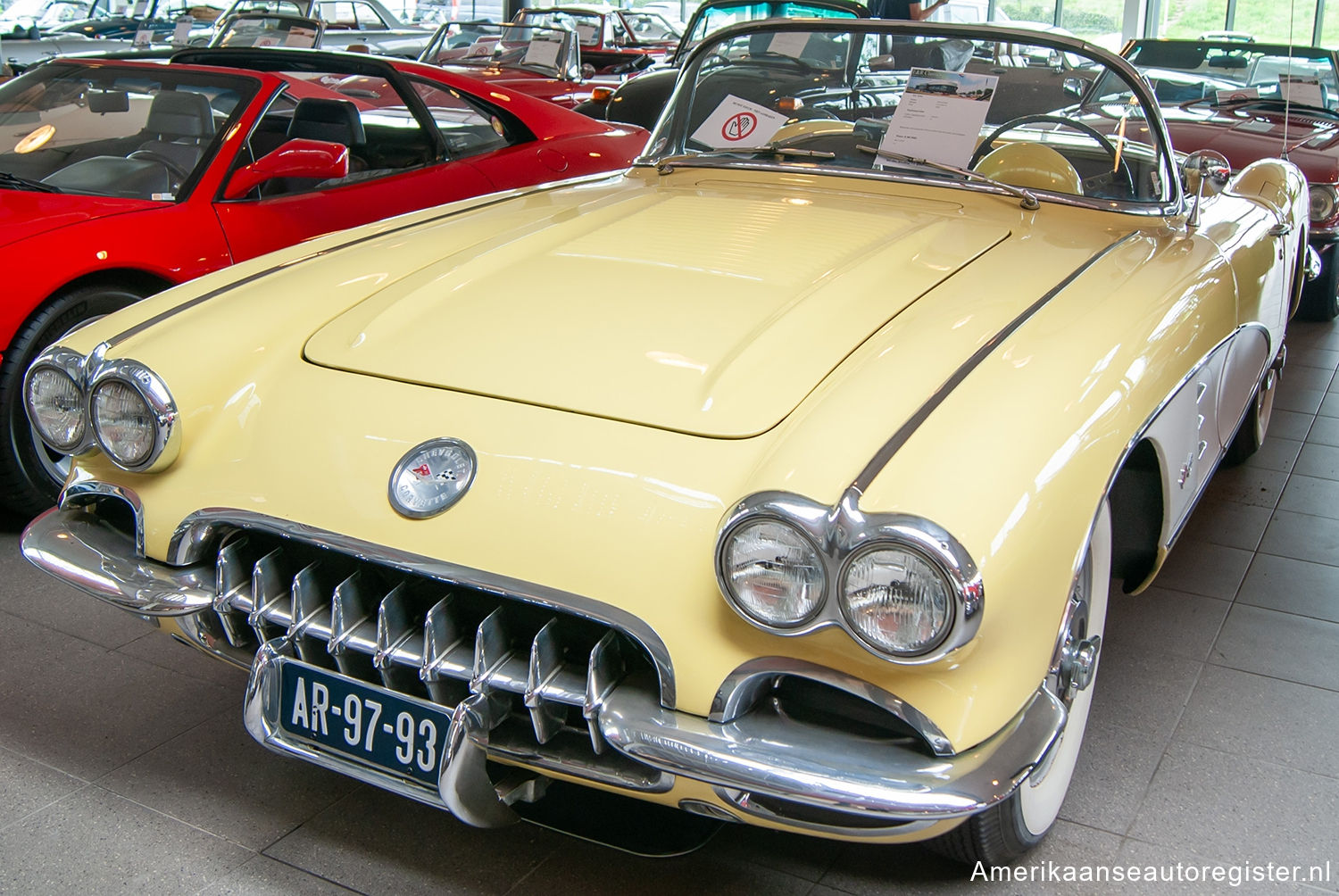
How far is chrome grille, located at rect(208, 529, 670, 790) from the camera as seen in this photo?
1.48m

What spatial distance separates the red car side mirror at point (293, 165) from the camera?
128 inches

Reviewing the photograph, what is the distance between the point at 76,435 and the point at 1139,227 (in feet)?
6.37

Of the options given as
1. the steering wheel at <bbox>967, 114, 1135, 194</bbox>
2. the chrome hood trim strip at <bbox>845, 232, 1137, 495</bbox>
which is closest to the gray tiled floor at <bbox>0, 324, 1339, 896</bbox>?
the chrome hood trim strip at <bbox>845, 232, 1137, 495</bbox>

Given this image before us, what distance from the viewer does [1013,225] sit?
7.40 feet

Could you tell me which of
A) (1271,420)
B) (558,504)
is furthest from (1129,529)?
(1271,420)

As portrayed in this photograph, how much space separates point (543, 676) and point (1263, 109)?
511 cm

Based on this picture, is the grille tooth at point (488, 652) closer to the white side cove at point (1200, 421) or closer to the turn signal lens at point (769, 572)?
the turn signal lens at point (769, 572)

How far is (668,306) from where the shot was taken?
186 cm

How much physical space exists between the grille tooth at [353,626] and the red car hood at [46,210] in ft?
5.85

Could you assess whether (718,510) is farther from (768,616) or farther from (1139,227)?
(1139,227)

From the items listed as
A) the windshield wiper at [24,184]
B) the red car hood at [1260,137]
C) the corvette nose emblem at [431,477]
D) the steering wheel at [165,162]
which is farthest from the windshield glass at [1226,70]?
the corvette nose emblem at [431,477]

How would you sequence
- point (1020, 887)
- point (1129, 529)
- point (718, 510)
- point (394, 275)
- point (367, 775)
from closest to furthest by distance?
point (718, 510)
point (367, 775)
point (1020, 887)
point (1129, 529)
point (394, 275)

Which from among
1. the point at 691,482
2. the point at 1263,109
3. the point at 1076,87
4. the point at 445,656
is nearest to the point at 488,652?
the point at 445,656

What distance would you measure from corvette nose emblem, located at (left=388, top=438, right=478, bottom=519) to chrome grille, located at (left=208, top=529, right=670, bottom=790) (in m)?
0.09
